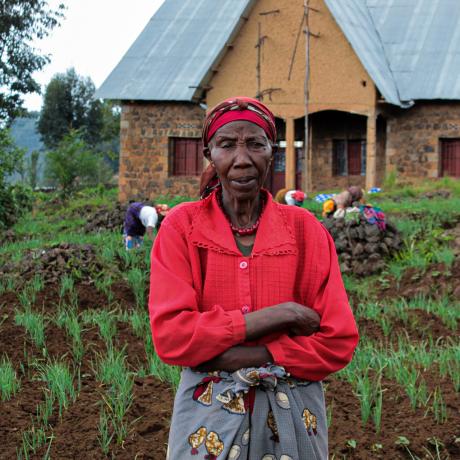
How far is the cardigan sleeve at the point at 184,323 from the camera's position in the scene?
2371mm

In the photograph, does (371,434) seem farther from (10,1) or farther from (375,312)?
(10,1)

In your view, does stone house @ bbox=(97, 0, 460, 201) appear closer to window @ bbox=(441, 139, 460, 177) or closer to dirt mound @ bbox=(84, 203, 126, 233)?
window @ bbox=(441, 139, 460, 177)

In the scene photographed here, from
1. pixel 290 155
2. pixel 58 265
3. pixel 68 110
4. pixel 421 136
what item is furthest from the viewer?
pixel 68 110

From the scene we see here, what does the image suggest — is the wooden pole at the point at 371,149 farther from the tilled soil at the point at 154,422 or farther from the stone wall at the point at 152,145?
the tilled soil at the point at 154,422

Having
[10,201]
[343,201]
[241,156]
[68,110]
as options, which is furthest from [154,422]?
[68,110]

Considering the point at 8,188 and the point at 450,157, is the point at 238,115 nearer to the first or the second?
the point at 8,188

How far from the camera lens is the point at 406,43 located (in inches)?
849

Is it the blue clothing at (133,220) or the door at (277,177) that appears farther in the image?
the door at (277,177)

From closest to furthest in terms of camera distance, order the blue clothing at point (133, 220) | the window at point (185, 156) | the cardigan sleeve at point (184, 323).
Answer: the cardigan sleeve at point (184, 323)
the blue clothing at point (133, 220)
the window at point (185, 156)

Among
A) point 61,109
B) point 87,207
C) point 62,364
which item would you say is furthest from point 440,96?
point 61,109

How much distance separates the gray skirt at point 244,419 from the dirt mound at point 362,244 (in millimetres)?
7674

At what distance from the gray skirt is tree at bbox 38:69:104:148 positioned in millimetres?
42576

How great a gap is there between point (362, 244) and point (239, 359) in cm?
822

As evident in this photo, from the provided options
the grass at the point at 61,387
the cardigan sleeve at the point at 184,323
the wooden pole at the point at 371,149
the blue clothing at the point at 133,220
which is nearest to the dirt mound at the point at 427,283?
the blue clothing at the point at 133,220
